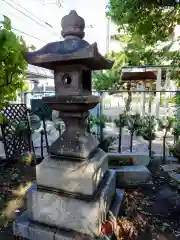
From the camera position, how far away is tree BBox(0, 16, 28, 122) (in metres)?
1.87

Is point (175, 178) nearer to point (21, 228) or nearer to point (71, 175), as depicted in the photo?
point (71, 175)

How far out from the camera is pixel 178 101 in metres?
3.80

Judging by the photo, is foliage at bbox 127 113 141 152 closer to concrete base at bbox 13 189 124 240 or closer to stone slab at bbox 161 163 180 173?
stone slab at bbox 161 163 180 173

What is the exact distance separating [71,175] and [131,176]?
169 cm

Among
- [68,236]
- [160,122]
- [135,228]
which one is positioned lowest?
[135,228]

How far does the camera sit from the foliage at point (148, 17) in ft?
10.0

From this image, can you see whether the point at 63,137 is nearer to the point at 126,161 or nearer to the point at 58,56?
the point at 58,56

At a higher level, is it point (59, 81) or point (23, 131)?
point (59, 81)

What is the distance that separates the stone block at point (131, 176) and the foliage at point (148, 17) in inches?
95.6

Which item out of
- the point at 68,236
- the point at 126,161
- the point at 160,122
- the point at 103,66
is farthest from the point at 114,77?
the point at 68,236

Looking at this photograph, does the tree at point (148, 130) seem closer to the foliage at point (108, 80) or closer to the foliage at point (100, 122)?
the foliage at point (100, 122)

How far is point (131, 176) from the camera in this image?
11.4 ft

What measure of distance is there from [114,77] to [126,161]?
8702 mm

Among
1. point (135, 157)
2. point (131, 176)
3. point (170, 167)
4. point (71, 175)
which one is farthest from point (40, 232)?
point (170, 167)
